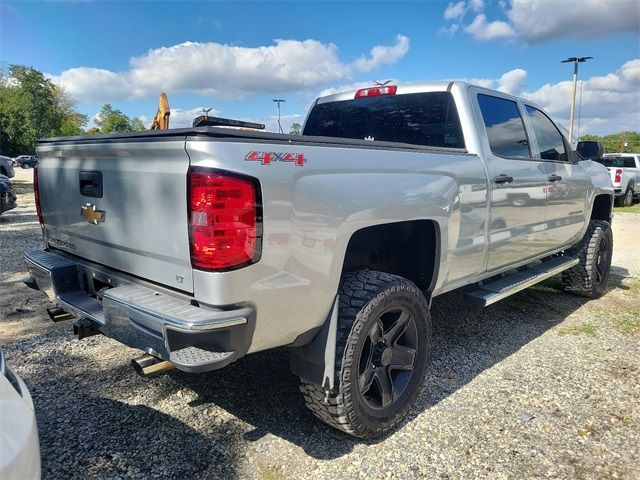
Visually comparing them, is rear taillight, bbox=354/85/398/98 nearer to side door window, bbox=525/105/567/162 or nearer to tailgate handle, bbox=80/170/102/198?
side door window, bbox=525/105/567/162

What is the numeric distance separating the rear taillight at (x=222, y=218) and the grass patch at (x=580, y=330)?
369 cm

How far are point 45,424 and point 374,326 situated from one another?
1968 mm

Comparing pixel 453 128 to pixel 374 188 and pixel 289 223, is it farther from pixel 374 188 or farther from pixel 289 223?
pixel 289 223

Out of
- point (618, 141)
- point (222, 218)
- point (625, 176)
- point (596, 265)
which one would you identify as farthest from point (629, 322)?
point (618, 141)

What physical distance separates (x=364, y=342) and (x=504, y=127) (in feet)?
7.85

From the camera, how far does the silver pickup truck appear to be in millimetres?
2018

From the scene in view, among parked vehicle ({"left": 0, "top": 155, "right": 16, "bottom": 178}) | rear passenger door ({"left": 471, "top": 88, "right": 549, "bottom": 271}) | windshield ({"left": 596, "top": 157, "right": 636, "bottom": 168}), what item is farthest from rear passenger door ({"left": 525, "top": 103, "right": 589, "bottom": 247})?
windshield ({"left": 596, "top": 157, "right": 636, "bottom": 168})

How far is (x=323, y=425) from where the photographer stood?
2889 millimetres

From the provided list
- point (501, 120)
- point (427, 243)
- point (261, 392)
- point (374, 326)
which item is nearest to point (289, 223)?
point (374, 326)

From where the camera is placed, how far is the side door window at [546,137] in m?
4.49

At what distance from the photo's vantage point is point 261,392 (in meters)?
3.22

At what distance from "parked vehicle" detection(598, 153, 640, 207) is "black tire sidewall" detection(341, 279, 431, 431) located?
685 inches

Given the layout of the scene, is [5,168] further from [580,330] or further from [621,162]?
[621,162]

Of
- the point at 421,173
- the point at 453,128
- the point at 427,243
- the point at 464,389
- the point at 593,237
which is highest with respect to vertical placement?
the point at 453,128
